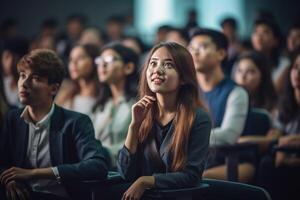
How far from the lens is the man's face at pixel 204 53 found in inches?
157

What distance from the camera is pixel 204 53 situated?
4004mm

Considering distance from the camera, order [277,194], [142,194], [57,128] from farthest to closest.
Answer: [277,194], [57,128], [142,194]

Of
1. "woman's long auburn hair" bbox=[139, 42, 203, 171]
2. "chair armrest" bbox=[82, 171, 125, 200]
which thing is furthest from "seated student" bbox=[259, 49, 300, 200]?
"chair armrest" bbox=[82, 171, 125, 200]

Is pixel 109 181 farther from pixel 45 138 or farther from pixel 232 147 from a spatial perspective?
pixel 232 147

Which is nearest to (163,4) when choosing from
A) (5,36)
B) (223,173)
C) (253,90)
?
(5,36)

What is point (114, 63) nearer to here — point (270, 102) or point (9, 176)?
point (270, 102)

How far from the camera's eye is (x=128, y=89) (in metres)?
4.12


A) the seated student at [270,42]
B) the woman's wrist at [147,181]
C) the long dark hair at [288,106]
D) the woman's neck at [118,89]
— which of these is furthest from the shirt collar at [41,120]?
the seated student at [270,42]

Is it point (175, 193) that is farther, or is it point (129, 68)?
point (129, 68)

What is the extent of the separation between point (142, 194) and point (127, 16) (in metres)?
8.62

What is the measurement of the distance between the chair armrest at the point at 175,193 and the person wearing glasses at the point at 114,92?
4.91 feet

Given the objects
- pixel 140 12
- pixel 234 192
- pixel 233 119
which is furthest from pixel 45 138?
pixel 140 12

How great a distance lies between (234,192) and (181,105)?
0.46 meters

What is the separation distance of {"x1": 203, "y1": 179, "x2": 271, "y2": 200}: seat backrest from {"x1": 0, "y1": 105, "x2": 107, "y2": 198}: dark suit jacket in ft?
1.49
